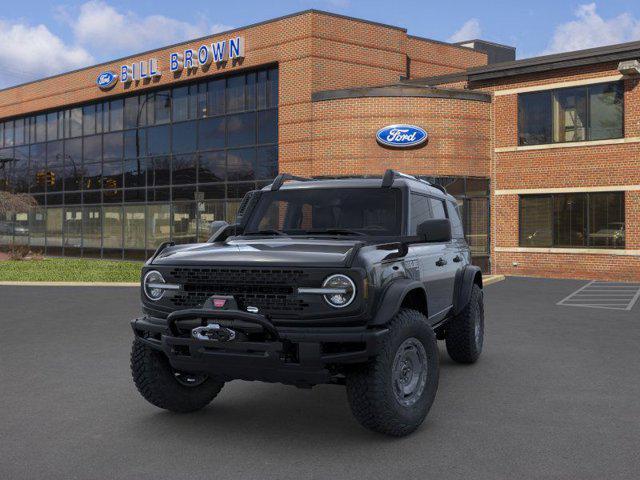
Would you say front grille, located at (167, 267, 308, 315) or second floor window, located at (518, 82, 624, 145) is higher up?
second floor window, located at (518, 82, 624, 145)

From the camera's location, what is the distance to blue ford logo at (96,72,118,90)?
32.2 m

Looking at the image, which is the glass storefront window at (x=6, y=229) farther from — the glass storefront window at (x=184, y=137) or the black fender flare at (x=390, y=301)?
the black fender flare at (x=390, y=301)

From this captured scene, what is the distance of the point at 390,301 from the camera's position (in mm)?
5121

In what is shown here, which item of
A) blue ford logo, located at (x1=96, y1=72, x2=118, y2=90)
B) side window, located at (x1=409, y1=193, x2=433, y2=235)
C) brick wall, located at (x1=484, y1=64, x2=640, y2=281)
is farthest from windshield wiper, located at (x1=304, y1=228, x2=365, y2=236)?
blue ford logo, located at (x1=96, y1=72, x2=118, y2=90)

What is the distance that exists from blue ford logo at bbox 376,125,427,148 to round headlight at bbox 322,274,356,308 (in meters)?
19.3

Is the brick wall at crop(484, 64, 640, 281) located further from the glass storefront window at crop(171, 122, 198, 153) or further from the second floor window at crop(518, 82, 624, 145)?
the glass storefront window at crop(171, 122, 198, 153)

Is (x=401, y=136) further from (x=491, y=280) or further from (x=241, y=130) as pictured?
(x=241, y=130)

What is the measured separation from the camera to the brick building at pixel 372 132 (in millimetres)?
22406

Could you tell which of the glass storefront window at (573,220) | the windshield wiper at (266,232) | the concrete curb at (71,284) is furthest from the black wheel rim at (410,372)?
the glass storefront window at (573,220)

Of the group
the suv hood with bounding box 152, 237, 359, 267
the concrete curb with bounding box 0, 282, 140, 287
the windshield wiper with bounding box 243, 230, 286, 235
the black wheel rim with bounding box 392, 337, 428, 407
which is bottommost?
the concrete curb with bounding box 0, 282, 140, 287

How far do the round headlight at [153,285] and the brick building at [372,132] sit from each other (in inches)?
738

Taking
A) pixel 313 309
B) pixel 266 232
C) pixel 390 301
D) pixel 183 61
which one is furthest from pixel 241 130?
pixel 313 309

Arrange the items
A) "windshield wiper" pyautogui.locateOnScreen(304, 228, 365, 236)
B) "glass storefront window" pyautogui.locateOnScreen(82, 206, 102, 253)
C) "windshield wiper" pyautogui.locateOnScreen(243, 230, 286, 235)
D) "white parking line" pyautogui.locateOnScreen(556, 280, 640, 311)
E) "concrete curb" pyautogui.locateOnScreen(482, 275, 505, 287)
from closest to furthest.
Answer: "windshield wiper" pyautogui.locateOnScreen(304, 228, 365, 236), "windshield wiper" pyautogui.locateOnScreen(243, 230, 286, 235), "white parking line" pyautogui.locateOnScreen(556, 280, 640, 311), "concrete curb" pyautogui.locateOnScreen(482, 275, 505, 287), "glass storefront window" pyautogui.locateOnScreen(82, 206, 102, 253)

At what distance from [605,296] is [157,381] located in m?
14.1
